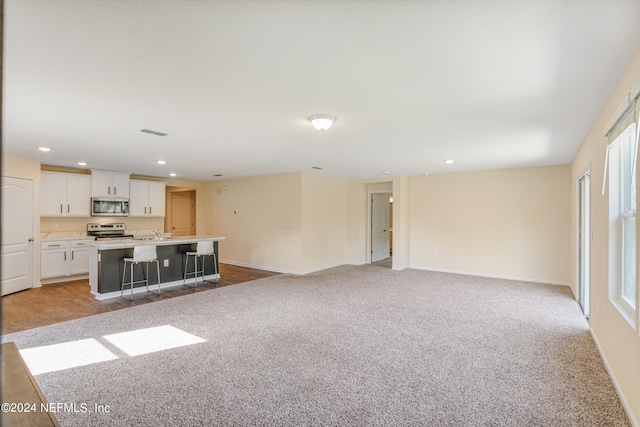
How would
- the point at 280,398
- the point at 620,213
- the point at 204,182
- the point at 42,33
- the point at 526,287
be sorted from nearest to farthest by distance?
the point at 42,33 < the point at 280,398 < the point at 620,213 < the point at 526,287 < the point at 204,182

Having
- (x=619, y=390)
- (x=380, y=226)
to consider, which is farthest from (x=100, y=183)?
(x=619, y=390)

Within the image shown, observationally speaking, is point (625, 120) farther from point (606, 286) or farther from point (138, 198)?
point (138, 198)

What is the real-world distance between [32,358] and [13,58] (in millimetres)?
2600

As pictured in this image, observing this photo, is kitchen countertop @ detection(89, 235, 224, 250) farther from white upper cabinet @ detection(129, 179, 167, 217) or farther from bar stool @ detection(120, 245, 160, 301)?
white upper cabinet @ detection(129, 179, 167, 217)

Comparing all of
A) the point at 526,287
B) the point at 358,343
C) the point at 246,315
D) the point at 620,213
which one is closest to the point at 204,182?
the point at 246,315

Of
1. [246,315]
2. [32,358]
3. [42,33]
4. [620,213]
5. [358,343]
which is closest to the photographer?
[42,33]

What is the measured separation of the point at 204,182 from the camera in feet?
31.2

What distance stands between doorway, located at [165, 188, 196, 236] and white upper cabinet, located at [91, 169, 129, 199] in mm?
2688

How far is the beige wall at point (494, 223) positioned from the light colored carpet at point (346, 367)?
1534mm

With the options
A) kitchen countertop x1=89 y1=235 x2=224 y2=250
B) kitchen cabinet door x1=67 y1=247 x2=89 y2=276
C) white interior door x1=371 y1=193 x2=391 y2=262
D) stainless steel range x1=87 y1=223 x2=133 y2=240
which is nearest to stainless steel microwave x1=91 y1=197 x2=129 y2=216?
stainless steel range x1=87 y1=223 x2=133 y2=240

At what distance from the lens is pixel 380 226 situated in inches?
368

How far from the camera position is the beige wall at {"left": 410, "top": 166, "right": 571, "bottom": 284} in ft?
20.6

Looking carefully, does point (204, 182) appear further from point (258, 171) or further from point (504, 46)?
point (504, 46)

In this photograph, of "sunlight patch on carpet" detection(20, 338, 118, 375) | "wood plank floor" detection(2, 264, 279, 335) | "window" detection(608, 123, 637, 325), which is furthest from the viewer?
"wood plank floor" detection(2, 264, 279, 335)
